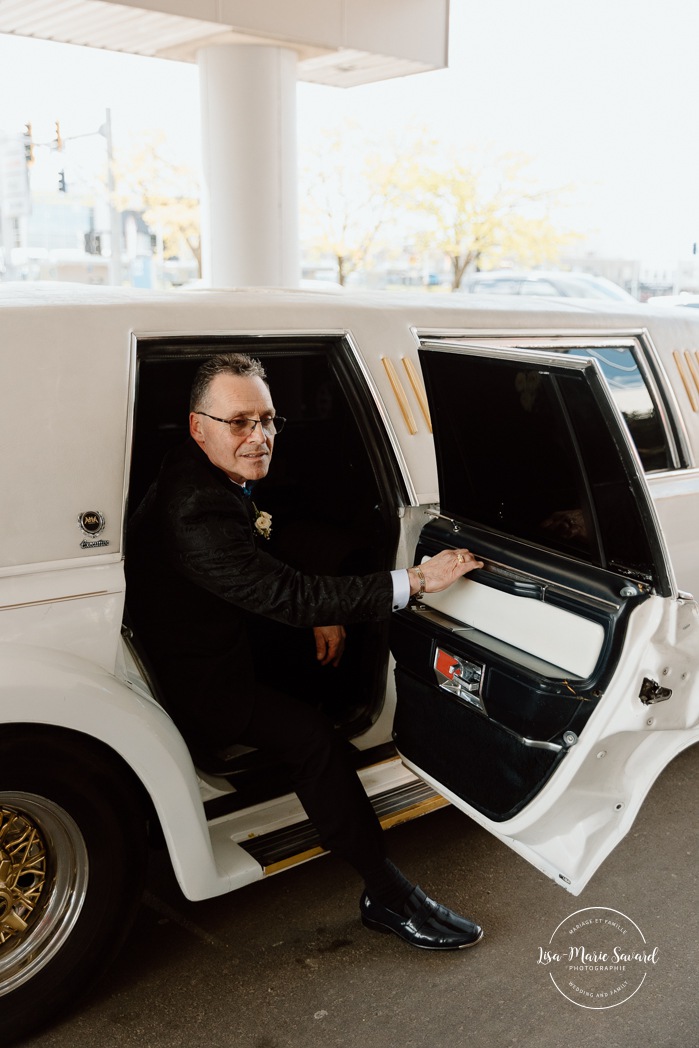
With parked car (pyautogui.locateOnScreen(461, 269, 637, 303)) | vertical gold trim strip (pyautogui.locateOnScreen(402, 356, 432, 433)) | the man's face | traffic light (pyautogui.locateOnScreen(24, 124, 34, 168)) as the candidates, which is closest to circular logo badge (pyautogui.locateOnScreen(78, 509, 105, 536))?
the man's face

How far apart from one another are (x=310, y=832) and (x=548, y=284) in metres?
17.4

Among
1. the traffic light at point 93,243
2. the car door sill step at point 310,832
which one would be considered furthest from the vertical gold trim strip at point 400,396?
the traffic light at point 93,243

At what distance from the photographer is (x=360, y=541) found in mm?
3342

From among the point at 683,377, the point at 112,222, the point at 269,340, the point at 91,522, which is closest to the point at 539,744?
the point at 91,522

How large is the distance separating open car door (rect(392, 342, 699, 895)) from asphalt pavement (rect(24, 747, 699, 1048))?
0.53 meters

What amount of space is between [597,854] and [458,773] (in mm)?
466

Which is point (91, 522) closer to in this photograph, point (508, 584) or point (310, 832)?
point (508, 584)

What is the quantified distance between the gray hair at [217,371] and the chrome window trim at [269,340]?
85mm

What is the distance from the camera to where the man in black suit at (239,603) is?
8.54ft

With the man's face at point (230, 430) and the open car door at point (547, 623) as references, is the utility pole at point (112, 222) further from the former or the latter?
the open car door at point (547, 623)

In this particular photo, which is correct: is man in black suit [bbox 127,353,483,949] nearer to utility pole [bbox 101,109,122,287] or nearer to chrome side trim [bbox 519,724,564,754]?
chrome side trim [bbox 519,724,564,754]

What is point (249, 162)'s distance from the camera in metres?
10.2

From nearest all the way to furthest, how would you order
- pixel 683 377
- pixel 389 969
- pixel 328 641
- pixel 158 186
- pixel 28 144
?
pixel 389 969 → pixel 328 641 → pixel 683 377 → pixel 28 144 → pixel 158 186

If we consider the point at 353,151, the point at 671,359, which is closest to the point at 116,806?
the point at 671,359
